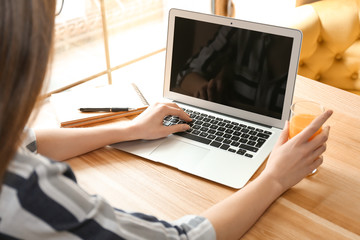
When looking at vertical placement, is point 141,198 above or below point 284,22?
below

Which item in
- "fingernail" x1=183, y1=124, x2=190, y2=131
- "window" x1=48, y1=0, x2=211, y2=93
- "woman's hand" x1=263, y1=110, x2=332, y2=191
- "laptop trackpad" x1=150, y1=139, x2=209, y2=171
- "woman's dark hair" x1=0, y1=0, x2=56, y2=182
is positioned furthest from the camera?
"window" x1=48, y1=0, x2=211, y2=93

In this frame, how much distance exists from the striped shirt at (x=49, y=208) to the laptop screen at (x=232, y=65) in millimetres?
596

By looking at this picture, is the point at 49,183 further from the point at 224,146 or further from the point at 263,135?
the point at 263,135

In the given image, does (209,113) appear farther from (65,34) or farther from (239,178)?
(65,34)

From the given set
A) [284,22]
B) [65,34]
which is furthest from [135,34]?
[284,22]

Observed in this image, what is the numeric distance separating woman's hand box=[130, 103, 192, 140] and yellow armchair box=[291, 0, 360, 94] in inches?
37.6

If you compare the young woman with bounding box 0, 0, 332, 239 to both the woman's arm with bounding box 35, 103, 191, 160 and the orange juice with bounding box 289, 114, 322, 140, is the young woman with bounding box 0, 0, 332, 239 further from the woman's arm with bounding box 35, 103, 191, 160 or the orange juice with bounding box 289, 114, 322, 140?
the woman's arm with bounding box 35, 103, 191, 160

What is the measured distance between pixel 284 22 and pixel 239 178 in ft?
3.64

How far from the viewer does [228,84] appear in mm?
1140

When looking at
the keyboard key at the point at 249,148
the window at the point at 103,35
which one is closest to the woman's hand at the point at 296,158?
the keyboard key at the point at 249,148

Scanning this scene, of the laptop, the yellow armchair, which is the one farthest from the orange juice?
the yellow armchair

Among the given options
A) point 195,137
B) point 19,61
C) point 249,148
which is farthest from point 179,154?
point 19,61

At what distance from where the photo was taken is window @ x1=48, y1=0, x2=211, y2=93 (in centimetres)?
165

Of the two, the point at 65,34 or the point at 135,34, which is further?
the point at 135,34
